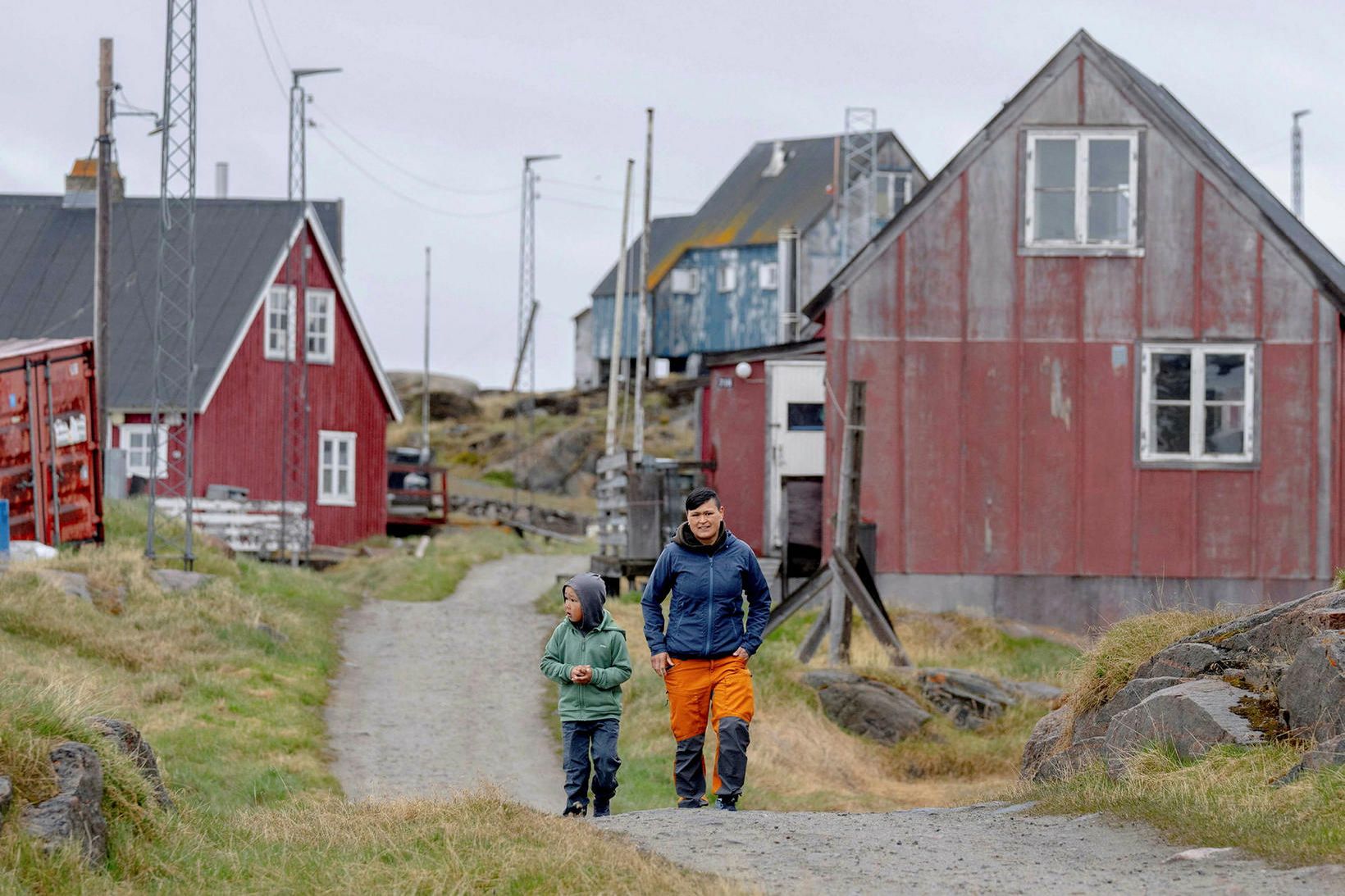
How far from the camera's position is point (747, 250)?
2178 inches

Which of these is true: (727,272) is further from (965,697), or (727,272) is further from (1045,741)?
(1045,741)

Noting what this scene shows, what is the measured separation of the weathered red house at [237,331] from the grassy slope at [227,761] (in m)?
8.26

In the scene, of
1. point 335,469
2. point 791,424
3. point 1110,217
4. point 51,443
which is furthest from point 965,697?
point 335,469

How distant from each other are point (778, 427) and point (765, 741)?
985 cm

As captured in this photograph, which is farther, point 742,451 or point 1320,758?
A: point 742,451

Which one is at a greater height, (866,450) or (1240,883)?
(866,450)

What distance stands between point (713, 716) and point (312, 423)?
27.6 meters

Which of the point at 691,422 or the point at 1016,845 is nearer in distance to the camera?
the point at 1016,845

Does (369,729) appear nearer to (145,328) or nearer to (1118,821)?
(1118,821)

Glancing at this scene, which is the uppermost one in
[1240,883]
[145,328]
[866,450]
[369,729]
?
[145,328]

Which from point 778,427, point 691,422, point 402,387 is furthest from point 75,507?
point 402,387

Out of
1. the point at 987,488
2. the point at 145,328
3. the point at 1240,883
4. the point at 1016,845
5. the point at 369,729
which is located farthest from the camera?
the point at 145,328

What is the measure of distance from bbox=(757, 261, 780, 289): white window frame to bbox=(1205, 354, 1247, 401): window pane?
33253 mm

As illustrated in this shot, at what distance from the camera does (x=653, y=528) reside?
78.4 ft
